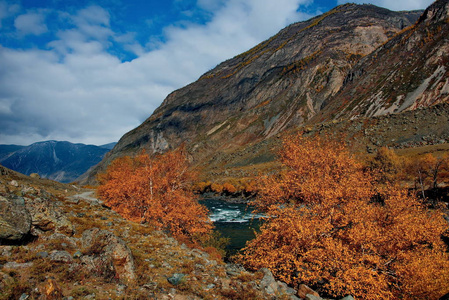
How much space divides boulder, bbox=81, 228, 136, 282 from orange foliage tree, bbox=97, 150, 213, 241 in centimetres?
1371

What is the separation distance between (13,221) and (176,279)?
22.1 ft

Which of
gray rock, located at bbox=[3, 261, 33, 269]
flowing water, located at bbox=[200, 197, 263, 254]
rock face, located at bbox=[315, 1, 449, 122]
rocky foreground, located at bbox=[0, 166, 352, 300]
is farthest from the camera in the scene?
rock face, located at bbox=[315, 1, 449, 122]

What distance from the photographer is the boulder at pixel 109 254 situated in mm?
9137

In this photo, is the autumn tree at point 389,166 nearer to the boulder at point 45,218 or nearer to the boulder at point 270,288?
the boulder at point 270,288

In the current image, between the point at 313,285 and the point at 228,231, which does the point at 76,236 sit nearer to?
the point at 313,285

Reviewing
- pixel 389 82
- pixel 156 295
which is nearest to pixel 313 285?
pixel 156 295

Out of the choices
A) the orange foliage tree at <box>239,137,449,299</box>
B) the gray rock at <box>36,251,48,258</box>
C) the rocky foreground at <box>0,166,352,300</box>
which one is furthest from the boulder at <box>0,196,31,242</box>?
the orange foliage tree at <box>239,137,449,299</box>

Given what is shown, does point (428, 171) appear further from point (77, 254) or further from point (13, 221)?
point (13, 221)

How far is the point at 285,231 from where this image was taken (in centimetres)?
1947

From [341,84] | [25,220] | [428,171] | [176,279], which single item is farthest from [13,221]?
[341,84]

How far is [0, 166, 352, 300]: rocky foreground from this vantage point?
7.32 metres

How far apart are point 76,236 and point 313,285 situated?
15723mm

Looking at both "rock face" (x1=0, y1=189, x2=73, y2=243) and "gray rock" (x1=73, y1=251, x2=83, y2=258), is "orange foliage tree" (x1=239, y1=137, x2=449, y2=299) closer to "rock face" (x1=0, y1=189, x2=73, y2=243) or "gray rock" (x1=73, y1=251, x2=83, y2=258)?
"gray rock" (x1=73, y1=251, x2=83, y2=258)

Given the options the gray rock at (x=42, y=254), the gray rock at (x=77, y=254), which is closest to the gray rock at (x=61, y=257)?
the gray rock at (x=42, y=254)
